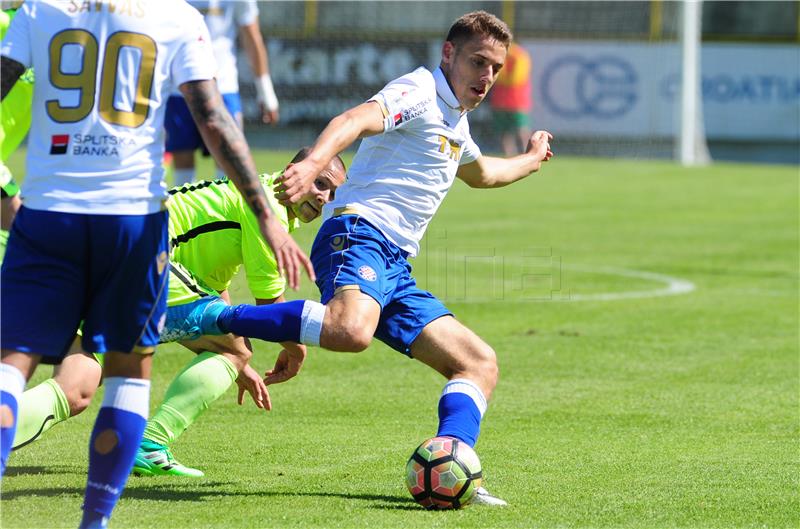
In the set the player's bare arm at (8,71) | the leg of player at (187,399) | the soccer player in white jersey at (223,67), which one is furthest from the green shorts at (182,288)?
the soccer player in white jersey at (223,67)

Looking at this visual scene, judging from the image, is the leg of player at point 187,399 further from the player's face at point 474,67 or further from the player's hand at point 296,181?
the player's face at point 474,67

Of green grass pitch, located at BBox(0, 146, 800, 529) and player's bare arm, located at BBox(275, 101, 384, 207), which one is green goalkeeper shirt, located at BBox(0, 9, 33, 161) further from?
player's bare arm, located at BBox(275, 101, 384, 207)

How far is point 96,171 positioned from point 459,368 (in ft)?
7.03

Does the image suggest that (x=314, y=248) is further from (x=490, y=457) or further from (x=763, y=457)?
(x=763, y=457)

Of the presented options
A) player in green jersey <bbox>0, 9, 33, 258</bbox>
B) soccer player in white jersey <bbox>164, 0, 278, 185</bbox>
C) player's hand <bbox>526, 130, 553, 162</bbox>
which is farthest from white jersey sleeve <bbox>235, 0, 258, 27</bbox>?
player's hand <bbox>526, 130, 553, 162</bbox>

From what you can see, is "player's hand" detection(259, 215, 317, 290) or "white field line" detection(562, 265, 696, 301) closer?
"player's hand" detection(259, 215, 317, 290)

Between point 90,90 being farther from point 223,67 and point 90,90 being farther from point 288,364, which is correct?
point 223,67

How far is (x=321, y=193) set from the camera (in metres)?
5.99

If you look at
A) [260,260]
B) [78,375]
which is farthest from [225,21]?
[78,375]

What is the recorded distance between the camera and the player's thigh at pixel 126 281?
4.10 m

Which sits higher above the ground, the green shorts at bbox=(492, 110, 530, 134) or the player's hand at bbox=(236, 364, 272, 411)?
the player's hand at bbox=(236, 364, 272, 411)

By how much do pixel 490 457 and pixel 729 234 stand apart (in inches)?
438

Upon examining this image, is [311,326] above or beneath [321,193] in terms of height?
beneath

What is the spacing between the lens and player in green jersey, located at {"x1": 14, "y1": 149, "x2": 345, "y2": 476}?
18.4 ft
